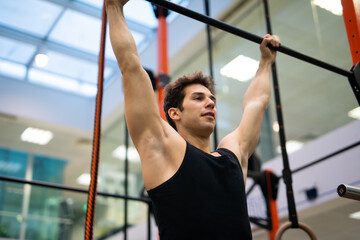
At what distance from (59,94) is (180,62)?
2778mm

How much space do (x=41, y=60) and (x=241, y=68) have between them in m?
3.66

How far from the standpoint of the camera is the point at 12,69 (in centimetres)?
763

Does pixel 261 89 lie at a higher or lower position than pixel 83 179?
lower

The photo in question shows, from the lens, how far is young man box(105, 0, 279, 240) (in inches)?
49.9

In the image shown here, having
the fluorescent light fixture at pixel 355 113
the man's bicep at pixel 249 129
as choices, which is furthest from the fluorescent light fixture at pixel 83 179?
the man's bicep at pixel 249 129

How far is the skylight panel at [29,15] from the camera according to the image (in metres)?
6.27

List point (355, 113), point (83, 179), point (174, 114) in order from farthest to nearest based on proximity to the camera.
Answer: point (83, 179), point (355, 113), point (174, 114)

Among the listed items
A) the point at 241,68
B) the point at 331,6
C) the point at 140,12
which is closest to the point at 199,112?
the point at 331,6

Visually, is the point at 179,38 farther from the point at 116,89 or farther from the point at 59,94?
the point at 59,94

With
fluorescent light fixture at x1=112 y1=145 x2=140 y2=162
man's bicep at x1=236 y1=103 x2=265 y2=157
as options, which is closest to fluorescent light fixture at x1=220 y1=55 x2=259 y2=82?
man's bicep at x1=236 y1=103 x2=265 y2=157

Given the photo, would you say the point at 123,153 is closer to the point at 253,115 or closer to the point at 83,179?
the point at 83,179

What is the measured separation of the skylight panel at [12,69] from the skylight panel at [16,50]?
163 millimetres

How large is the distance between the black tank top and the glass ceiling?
4.62 meters

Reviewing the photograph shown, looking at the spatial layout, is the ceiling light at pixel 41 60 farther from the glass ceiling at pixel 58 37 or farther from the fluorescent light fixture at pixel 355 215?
the fluorescent light fixture at pixel 355 215
